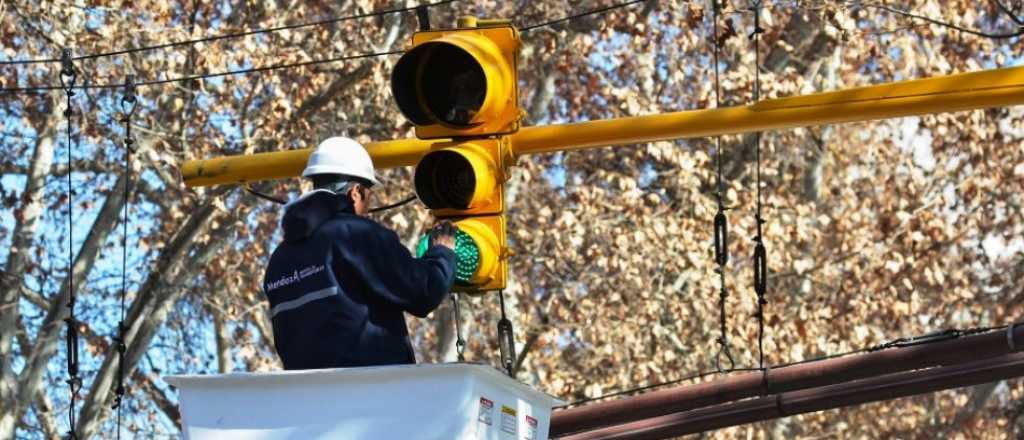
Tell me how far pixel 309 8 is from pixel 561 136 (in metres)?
14.0

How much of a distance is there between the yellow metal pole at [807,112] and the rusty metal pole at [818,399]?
2.67m


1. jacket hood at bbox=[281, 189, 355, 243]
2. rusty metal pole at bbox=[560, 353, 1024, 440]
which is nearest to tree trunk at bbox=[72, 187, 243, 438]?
rusty metal pole at bbox=[560, 353, 1024, 440]

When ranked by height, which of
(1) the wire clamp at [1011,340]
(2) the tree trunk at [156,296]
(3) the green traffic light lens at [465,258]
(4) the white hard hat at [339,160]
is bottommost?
(3) the green traffic light lens at [465,258]

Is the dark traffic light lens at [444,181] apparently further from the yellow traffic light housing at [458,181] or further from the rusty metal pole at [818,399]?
the rusty metal pole at [818,399]

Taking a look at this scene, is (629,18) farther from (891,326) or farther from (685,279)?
(891,326)

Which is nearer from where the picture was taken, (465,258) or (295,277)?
(295,277)

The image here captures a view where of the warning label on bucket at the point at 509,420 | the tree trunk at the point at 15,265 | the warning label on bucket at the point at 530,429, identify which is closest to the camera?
the warning label on bucket at the point at 509,420

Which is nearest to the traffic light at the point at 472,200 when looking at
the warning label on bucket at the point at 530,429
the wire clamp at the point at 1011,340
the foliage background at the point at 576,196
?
the warning label on bucket at the point at 530,429

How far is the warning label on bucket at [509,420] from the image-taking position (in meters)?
8.59

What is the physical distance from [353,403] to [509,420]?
65 centimetres

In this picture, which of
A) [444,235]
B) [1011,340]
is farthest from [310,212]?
[1011,340]

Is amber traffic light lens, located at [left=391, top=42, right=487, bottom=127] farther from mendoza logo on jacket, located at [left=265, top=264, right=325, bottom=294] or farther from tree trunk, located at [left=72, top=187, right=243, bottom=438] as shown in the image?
tree trunk, located at [left=72, top=187, right=243, bottom=438]

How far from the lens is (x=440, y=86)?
9.59m

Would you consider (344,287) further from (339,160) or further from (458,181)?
(458,181)
